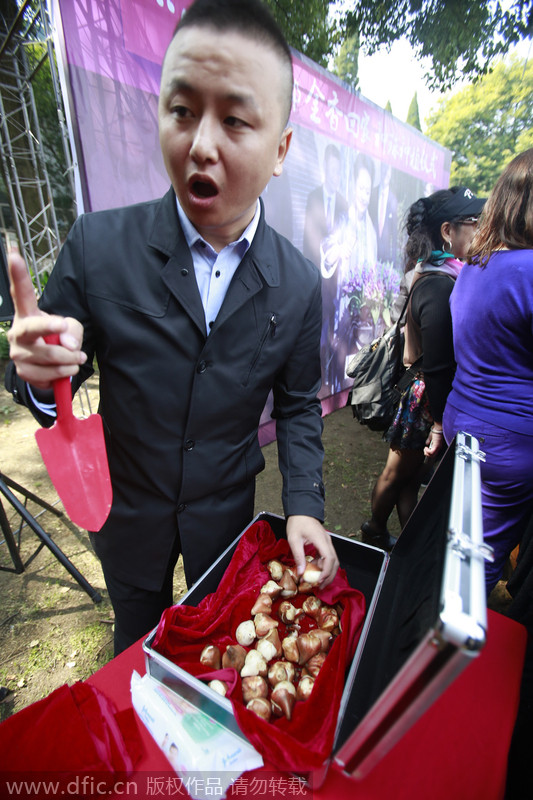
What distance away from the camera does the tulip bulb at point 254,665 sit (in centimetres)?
82

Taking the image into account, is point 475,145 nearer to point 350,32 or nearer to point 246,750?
point 350,32

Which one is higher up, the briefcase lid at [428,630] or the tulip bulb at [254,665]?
the briefcase lid at [428,630]

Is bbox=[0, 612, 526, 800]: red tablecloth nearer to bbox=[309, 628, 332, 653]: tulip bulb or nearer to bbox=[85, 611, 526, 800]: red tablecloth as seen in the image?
bbox=[85, 611, 526, 800]: red tablecloth

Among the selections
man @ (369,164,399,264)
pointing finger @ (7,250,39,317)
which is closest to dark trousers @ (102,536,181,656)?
pointing finger @ (7,250,39,317)

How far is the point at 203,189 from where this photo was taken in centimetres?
82

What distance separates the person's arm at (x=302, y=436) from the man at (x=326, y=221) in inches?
114

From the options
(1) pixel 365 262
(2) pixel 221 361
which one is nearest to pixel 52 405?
(2) pixel 221 361

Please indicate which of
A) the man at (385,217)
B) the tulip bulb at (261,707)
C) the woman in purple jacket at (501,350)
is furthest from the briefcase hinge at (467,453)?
the man at (385,217)

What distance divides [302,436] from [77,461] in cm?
70

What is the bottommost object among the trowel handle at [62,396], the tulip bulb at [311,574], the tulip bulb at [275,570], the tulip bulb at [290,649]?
the tulip bulb at [290,649]

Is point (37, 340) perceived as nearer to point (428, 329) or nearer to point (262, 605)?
point (262, 605)

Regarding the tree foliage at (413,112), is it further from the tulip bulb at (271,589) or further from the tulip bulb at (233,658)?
the tulip bulb at (233,658)

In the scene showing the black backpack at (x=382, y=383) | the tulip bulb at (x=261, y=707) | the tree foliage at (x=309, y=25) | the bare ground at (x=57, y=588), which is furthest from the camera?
the tree foliage at (x=309, y=25)

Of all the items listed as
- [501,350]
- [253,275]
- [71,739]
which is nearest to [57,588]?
[71,739]
